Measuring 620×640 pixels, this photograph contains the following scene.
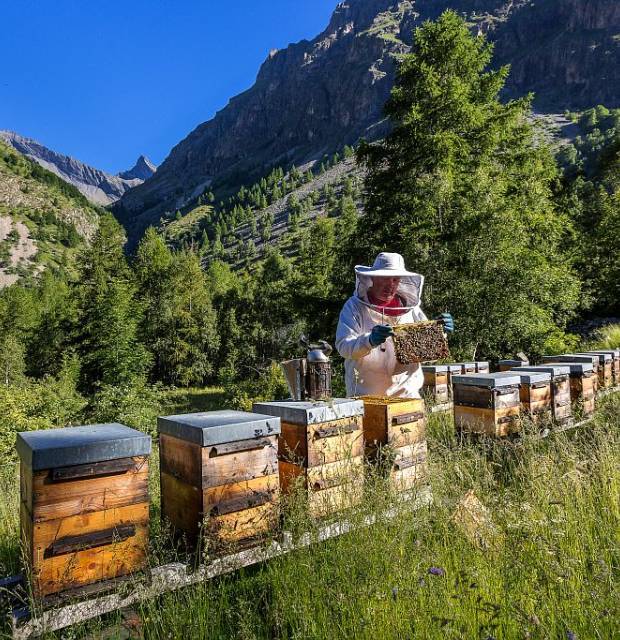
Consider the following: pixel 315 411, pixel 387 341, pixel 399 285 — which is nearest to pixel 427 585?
pixel 315 411

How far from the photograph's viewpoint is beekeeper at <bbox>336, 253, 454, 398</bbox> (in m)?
4.88

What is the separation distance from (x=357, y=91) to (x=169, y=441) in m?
204

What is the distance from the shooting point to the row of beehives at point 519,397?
5.21m

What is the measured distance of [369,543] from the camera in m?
2.54

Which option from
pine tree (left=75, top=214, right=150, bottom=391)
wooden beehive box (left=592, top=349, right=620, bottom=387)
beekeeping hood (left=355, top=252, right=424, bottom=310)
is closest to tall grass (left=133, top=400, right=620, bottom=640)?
beekeeping hood (left=355, top=252, right=424, bottom=310)

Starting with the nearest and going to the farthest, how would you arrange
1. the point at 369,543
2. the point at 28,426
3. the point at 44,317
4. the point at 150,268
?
the point at 369,543
the point at 28,426
the point at 150,268
the point at 44,317

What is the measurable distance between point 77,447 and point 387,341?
3.34 m

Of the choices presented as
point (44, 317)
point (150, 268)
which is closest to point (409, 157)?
point (150, 268)

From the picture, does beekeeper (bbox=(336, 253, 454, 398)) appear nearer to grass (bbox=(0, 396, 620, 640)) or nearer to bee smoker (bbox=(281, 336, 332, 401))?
bee smoker (bbox=(281, 336, 332, 401))

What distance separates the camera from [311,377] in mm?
3789

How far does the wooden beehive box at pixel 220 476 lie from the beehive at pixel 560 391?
4598mm

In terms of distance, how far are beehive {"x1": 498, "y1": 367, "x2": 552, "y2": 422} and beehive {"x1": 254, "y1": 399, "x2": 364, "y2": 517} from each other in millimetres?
3264

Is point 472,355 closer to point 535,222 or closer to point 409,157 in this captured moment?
point 535,222

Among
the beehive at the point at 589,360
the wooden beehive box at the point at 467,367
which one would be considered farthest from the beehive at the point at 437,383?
the beehive at the point at 589,360
